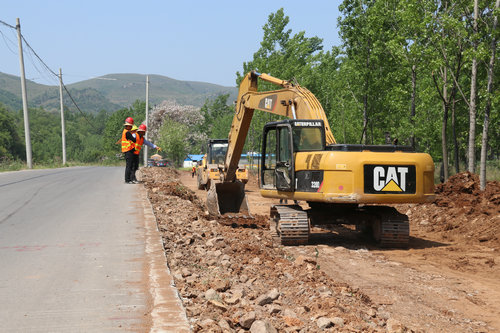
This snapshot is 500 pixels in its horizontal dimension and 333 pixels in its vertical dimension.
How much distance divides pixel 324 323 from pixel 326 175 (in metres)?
5.86

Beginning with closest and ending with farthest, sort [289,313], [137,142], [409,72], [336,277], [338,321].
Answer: [338,321], [289,313], [336,277], [137,142], [409,72]

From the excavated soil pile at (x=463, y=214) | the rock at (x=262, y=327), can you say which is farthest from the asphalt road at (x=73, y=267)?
the excavated soil pile at (x=463, y=214)

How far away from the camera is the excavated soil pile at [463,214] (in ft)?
43.2

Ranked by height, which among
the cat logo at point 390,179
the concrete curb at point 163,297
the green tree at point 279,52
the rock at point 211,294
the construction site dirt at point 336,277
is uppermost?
the green tree at point 279,52

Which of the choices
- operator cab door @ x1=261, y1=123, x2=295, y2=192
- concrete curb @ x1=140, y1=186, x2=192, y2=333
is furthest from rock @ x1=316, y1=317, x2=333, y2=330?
operator cab door @ x1=261, y1=123, x2=295, y2=192

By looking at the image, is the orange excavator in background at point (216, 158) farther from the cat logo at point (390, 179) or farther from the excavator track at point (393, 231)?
the cat logo at point (390, 179)

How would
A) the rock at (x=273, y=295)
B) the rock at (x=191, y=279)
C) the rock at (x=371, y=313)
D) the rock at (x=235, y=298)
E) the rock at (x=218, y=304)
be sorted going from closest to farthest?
the rock at (x=218, y=304)
the rock at (x=235, y=298)
the rock at (x=273, y=295)
the rock at (x=371, y=313)
the rock at (x=191, y=279)

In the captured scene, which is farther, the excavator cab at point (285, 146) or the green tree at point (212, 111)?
the green tree at point (212, 111)

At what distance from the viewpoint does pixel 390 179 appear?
10.9 metres

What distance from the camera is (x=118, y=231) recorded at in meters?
9.87

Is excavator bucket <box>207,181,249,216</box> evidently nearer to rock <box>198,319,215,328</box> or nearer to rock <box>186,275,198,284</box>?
rock <box>186,275,198,284</box>

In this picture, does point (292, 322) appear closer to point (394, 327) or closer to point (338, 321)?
point (338, 321)

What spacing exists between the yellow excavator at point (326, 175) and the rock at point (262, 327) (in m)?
6.14

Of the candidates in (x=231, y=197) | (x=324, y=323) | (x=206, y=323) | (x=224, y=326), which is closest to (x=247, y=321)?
(x=224, y=326)
